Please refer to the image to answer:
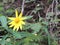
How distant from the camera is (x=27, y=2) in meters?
2.19

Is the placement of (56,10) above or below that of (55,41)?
above

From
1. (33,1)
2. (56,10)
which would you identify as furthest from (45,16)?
(33,1)

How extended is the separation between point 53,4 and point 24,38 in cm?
67

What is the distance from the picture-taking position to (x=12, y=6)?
2.19 m

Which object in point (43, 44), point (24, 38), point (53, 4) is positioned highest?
point (53, 4)

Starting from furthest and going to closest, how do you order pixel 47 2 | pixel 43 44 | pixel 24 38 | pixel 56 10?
pixel 47 2 < pixel 56 10 < pixel 43 44 < pixel 24 38

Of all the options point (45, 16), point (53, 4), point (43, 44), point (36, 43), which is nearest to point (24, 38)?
point (36, 43)

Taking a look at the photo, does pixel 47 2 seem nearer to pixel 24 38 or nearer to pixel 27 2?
pixel 27 2

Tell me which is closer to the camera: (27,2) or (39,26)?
(39,26)

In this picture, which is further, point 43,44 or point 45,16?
point 45,16

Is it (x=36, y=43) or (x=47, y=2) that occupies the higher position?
(x=47, y=2)

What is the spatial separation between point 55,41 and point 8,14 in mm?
647

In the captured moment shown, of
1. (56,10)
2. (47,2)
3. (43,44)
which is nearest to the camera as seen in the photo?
(43,44)

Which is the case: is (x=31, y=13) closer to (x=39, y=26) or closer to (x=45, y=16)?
(x=45, y=16)
